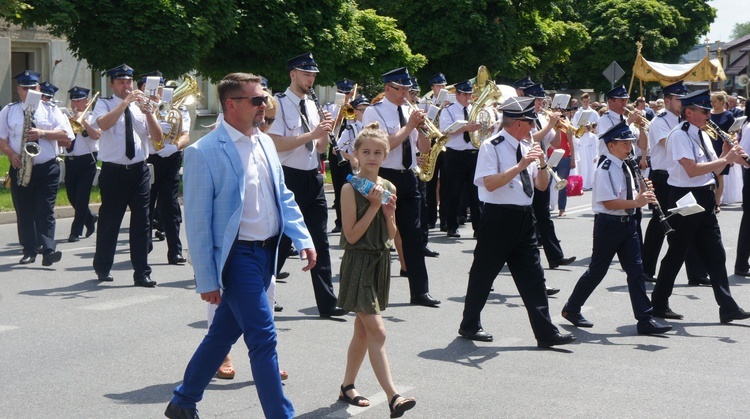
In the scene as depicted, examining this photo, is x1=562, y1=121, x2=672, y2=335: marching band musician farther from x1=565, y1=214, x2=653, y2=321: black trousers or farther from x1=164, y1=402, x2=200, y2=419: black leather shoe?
x1=164, y1=402, x2=200, y2=419: black leather shoe

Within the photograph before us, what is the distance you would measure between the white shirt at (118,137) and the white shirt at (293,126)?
A: 2072mm

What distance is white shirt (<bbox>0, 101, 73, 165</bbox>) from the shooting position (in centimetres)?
1120

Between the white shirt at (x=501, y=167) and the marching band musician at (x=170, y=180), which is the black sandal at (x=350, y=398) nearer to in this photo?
the white shirt at (x=501, y=167)

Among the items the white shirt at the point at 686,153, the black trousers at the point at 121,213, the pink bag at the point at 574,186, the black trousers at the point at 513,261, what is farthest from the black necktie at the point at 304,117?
the pink bag at the point at 574,186

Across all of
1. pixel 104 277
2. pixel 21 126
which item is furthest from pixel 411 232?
pixel 21 126

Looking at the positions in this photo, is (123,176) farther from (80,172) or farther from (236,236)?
(236,236)

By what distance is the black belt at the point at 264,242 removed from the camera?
5.18 meters

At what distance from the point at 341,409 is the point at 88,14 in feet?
52.7

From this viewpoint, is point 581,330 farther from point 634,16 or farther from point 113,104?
point 634,16

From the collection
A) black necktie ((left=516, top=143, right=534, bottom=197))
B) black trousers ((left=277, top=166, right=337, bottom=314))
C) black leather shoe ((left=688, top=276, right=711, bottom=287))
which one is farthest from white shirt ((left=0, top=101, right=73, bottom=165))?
black leather shoe ((left=688, top=276, right=711, bottom=287))

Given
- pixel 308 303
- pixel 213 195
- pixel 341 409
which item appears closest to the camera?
pixel 213 195

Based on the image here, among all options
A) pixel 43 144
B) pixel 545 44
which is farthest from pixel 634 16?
pixel 43 144

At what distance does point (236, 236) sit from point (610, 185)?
3.99 m

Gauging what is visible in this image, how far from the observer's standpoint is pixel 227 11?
22.0 metres
